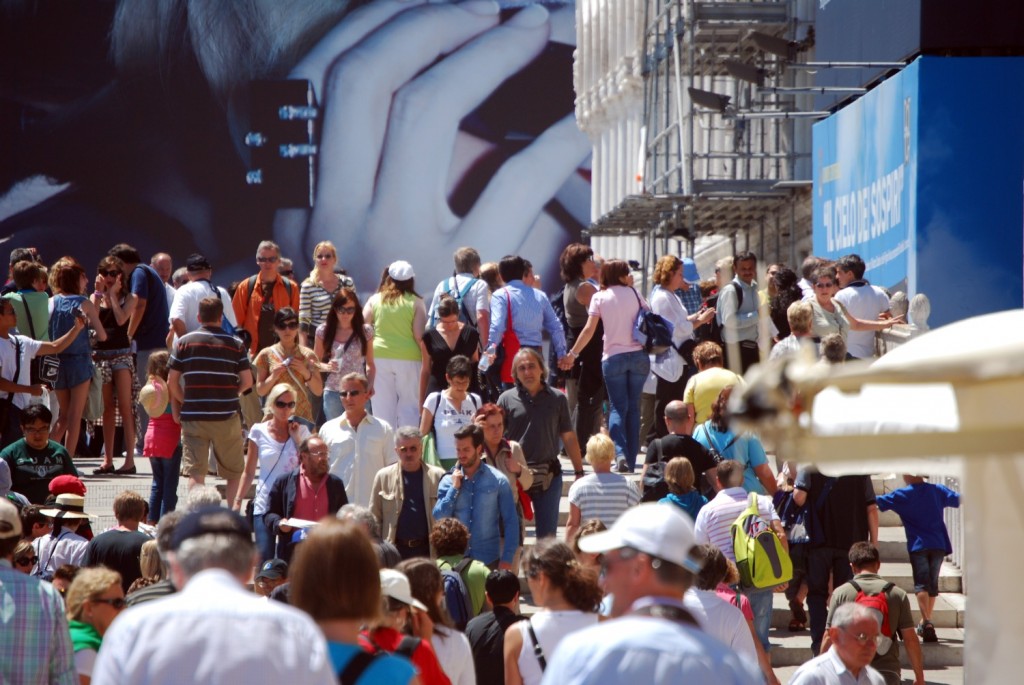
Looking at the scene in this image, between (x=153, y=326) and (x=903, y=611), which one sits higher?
(x=153, y=326)

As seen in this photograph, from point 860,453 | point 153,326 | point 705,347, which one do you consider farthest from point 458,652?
point 153,326

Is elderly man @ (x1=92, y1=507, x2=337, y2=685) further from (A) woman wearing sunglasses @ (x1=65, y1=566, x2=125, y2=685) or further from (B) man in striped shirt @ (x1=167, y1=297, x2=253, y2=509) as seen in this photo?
(B) man in striped shirt @ (x1=167, y1=297, x2=253, y2=509)

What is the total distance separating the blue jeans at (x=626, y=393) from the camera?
13.9 metres

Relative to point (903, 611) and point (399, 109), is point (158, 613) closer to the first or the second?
point (903, 611)

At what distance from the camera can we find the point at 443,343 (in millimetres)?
13469

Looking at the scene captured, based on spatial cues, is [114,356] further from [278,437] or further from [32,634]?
[32,634]

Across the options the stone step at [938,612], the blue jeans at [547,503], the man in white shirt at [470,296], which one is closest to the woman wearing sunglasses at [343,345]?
the man in white shirt at [470,296]

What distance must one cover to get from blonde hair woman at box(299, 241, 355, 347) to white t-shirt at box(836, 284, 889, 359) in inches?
156

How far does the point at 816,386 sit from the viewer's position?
141 inches

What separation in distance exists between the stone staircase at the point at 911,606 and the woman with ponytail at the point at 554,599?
420 centimetres

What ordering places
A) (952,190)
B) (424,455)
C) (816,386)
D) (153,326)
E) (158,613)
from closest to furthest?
(816,386)
(158,613)
(424,455)
(153,326)
(952,190)

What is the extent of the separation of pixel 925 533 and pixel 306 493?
3.94m

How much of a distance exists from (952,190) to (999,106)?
0.99m

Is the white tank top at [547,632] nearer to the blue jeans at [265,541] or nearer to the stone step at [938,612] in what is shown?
the blue jeans at [265,541]
